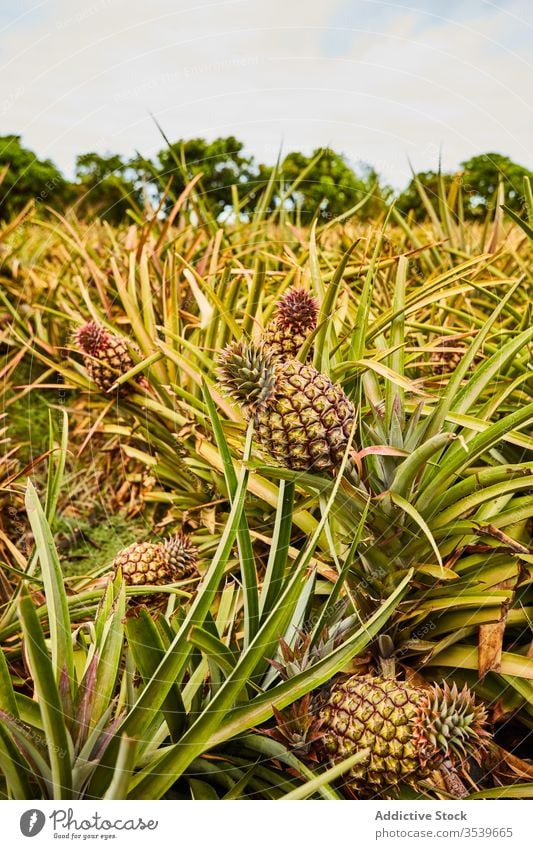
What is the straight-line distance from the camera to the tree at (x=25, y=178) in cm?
149

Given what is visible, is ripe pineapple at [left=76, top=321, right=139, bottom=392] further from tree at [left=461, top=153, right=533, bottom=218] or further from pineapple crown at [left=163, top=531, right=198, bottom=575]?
tree at [left=461, top=153, right=533, bottom=218]

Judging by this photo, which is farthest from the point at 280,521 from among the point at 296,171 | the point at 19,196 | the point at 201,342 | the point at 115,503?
the point at 19,196

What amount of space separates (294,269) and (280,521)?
743 mm

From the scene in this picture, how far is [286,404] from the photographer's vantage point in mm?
777

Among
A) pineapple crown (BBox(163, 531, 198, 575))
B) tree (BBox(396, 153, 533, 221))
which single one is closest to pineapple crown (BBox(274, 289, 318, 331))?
pineapple crown (BBox(163, 531, 198, 575))

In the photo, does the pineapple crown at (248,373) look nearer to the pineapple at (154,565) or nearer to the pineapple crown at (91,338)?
the pineapple at (154,565)

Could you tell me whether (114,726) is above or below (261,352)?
below

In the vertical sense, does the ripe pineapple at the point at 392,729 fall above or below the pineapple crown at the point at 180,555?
below

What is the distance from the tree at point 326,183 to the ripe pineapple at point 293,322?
1.70 feet

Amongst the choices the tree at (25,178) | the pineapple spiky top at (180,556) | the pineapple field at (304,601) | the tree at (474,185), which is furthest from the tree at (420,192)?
the pineapple spiky top at (180,556)

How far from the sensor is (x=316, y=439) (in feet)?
2.62

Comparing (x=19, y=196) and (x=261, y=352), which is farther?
(x=19, y=196)

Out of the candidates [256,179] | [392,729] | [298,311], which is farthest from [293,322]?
[256,179]
